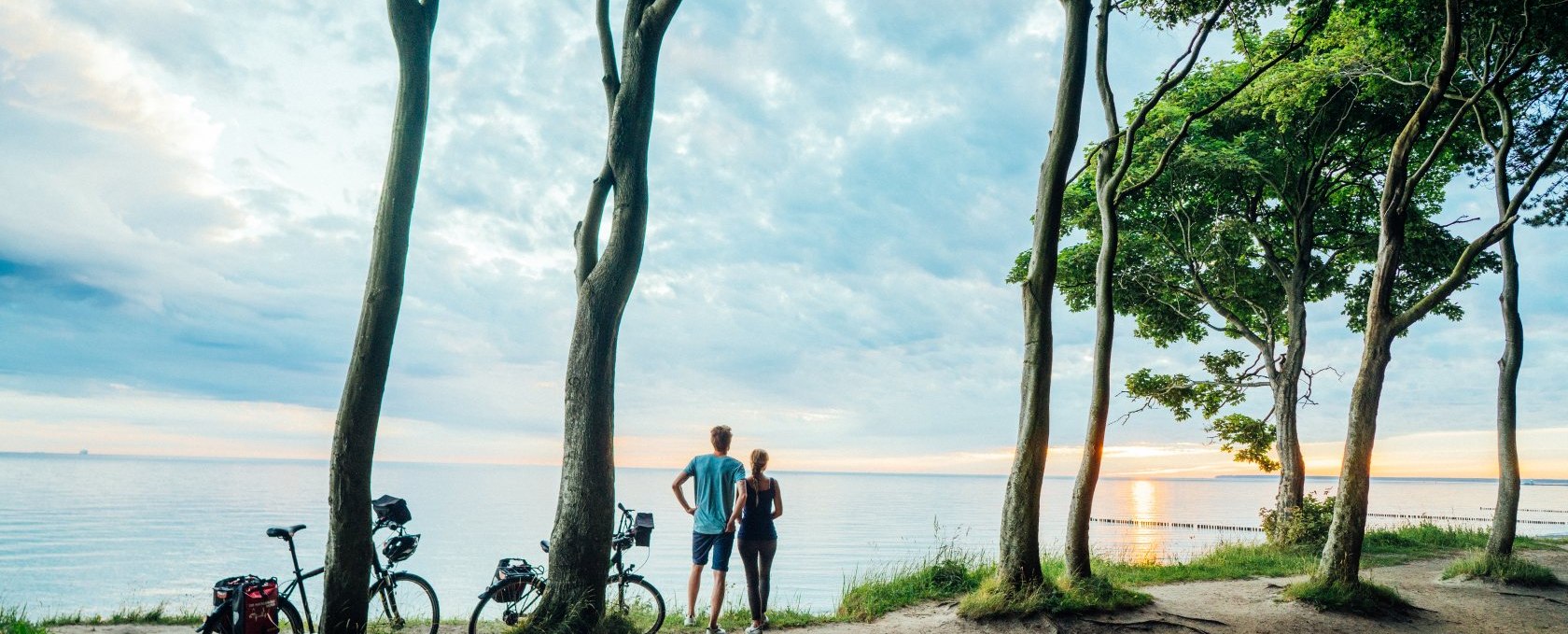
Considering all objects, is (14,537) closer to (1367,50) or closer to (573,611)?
(573,611)

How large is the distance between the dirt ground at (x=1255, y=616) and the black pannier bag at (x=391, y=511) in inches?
50.4

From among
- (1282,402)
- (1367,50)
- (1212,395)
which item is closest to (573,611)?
(1367,50)

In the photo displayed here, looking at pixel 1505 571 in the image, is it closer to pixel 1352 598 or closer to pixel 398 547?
pixel 1352 598

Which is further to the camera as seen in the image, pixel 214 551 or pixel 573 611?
pixel 214 551

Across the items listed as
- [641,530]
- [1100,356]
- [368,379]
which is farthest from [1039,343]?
[368,379]

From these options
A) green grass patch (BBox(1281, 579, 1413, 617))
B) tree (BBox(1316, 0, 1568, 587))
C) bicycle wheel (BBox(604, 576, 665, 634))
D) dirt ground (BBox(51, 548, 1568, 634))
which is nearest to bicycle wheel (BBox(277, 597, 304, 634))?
dirt ground (BBox(51, 548, 1568, 634))

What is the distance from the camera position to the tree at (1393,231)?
1040 centimetres

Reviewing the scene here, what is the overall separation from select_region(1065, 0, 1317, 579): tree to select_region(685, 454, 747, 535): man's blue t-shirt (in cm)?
401

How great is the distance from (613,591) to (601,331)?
2.47 m

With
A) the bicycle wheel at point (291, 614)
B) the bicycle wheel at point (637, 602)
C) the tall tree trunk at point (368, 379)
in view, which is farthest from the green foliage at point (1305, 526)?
the bicycle wheel at point (291, 614)

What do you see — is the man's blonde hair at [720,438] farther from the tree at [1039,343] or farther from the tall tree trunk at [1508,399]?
the tall tree trunk at [1508,399]

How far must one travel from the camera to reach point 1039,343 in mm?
9781

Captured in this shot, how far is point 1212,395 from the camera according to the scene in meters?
19.0

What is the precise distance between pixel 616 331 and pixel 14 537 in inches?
1712
